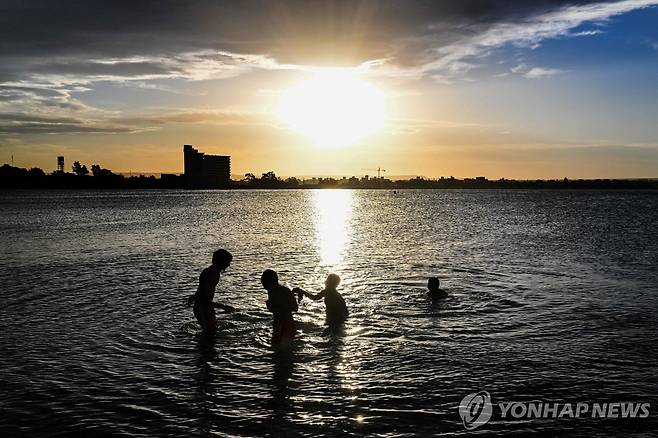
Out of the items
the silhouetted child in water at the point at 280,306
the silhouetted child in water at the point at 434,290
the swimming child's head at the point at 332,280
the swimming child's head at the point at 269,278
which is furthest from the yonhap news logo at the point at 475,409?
the silhouetted child in water at the point at 434,290

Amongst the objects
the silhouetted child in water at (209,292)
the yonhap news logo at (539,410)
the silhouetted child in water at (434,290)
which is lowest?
the yonhap news logo at (539,410)

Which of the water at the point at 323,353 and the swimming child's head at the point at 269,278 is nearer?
the water at the point at 323,353

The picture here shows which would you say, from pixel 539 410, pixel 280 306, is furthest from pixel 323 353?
pixel 539 410

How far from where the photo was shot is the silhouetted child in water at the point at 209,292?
12.6m

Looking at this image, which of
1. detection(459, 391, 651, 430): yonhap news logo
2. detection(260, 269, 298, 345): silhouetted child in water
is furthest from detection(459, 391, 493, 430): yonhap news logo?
detection(260, 269, 298, 345): silhouetted child in water

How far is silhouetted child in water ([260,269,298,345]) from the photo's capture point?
12305 mm

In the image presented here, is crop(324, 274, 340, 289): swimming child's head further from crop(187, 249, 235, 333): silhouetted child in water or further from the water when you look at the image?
crop(187, 249, 235, 333): silhouetted child in water

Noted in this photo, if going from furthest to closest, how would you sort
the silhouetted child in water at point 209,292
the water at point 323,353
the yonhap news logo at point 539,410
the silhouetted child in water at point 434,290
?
the silhouetted child in water at point 434,290
the silhouetted child in water at point 209,292
the yonhap news logo at point 539,410
the water at point 323,353

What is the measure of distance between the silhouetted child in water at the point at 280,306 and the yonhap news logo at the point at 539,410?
4.70m

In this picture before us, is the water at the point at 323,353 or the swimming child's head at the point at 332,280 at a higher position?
the swimming child's head at the point at 332,280

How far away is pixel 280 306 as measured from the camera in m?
12.6

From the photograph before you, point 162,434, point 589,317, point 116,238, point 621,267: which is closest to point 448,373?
point 162,434

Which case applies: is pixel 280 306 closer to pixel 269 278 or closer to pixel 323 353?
pixel 269 278

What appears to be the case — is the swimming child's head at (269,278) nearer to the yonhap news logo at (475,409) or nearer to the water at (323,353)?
the water at (323,353)
